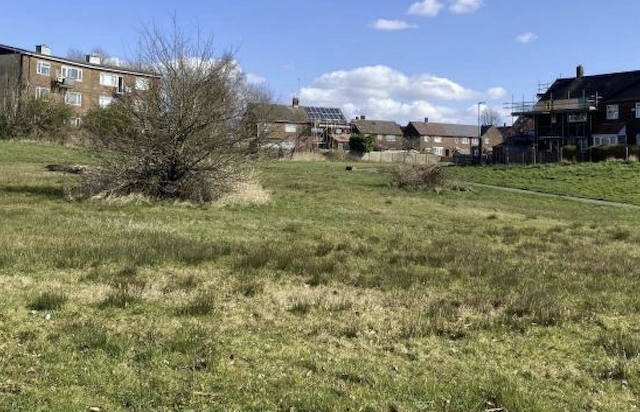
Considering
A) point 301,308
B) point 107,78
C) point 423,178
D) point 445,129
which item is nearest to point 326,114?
point 445,129

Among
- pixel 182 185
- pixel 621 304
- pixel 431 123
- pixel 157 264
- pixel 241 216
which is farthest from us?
pixel 431 123

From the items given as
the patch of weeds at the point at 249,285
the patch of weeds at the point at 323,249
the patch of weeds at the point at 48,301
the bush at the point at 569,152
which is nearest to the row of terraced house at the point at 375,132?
the bush at the point at 569,152

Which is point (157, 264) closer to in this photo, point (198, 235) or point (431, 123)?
point (198, 235)

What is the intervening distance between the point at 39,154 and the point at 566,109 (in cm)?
5167

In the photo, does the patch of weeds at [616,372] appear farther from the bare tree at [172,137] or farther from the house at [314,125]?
the house at [314,125]

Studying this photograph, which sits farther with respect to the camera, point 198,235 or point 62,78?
point 62,78

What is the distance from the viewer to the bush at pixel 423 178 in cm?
2995

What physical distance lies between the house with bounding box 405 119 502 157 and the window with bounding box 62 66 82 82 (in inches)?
2449

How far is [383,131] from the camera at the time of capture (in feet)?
388

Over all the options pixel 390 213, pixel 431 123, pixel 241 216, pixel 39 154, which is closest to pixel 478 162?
pixel 39 154

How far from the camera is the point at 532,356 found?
585cm

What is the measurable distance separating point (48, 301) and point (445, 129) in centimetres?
12403

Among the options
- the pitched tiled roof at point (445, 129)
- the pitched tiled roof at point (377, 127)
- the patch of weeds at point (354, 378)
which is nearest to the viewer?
the patch of weeds at point (354, 378)

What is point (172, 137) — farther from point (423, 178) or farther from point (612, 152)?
point (612, 152)
